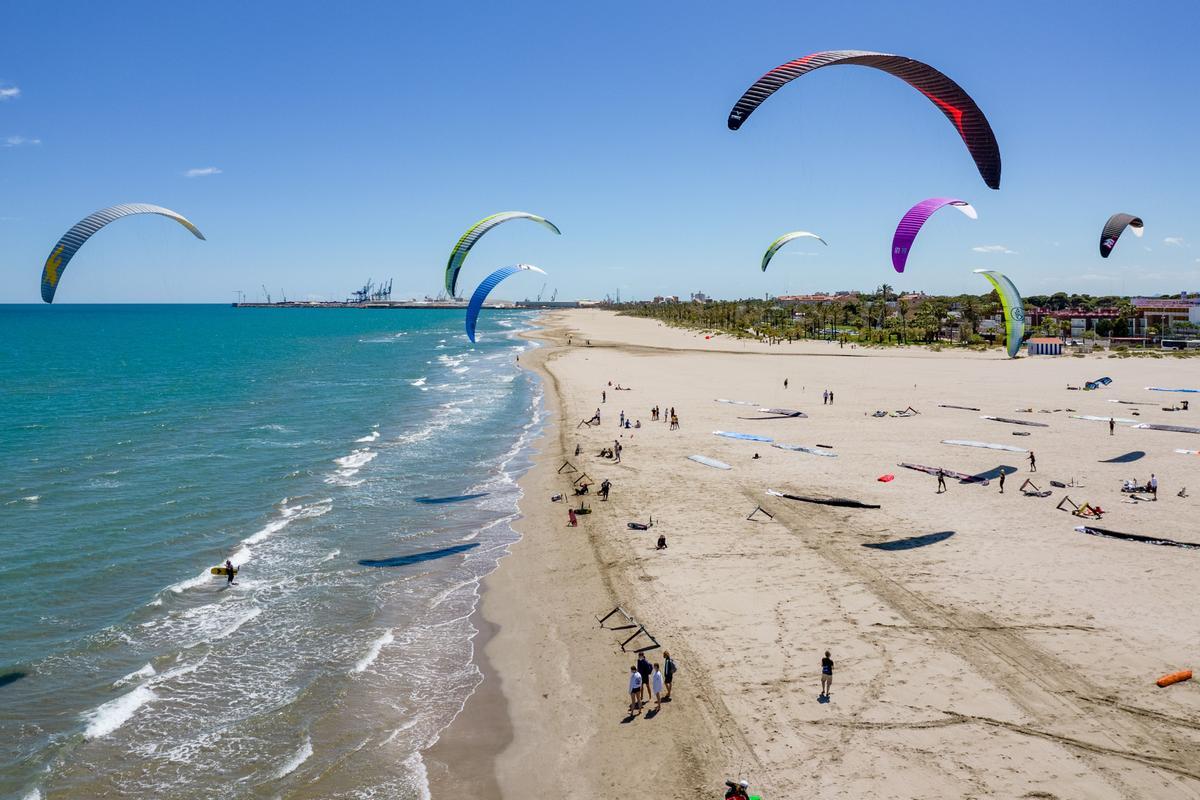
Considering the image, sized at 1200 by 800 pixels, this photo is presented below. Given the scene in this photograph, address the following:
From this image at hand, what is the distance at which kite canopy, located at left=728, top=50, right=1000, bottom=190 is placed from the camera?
16469 millimetres

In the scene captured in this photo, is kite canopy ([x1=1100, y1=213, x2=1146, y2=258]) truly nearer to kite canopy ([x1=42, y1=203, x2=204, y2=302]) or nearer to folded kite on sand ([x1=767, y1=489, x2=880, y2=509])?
folded kite on sand ([x1=767, y1=489, x2=880, y2=509])

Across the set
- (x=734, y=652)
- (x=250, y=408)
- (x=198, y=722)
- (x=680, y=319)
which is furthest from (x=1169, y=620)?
(x=680, y=319)

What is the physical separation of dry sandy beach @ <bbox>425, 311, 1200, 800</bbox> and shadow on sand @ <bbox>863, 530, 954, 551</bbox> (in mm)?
79

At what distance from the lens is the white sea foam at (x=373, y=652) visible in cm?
1199

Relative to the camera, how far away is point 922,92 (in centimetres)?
1738

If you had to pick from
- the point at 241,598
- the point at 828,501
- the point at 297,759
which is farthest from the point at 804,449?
the point at 297,759

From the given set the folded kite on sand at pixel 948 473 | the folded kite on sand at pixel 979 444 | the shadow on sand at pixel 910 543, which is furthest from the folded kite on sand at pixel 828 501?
the folded kite on sand at pixel 979 444

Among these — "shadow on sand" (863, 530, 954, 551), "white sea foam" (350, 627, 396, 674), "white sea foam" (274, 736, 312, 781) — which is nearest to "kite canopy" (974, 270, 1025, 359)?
"shadow on sand" (863, 530, 954, 551)

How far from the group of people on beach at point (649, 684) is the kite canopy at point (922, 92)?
465 inches

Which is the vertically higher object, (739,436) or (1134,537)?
(739,436)

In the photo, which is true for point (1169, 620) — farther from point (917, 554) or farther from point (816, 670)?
point (816, 670)

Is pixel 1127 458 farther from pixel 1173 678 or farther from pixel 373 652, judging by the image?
pixel 373 652

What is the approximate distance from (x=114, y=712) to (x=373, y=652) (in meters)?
3.69

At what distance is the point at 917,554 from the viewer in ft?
49.7
